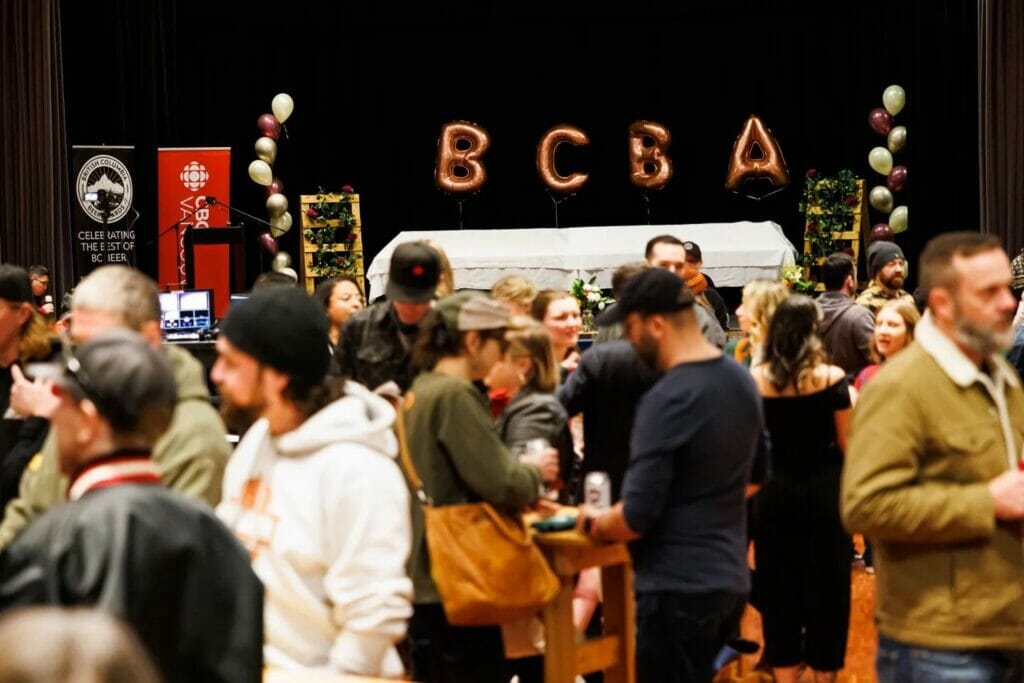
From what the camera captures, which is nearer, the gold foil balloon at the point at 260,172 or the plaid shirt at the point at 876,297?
the plaid shirt at the point at 876,297

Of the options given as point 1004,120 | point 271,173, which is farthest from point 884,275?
point 271,173

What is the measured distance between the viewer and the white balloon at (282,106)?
17500 mm

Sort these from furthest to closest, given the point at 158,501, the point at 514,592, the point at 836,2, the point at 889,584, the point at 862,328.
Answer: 1. the point at 836,2
2. the point at 862,328
3. the point at 514,592
4. the point at 889,584
5. the point at 158,501

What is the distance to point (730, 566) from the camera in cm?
389

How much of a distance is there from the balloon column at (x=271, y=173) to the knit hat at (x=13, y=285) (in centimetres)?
1176

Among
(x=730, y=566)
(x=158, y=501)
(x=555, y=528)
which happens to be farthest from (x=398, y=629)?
(x=555, y=528)

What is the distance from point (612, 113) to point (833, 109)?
8.72ft

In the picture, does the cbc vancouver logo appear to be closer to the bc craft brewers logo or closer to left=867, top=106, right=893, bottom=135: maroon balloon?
the bc craft brewers logo

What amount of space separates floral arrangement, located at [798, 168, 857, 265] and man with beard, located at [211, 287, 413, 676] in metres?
13.3

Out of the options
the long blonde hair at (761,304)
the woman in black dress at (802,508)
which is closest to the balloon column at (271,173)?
the long blonde hair at (761,304)

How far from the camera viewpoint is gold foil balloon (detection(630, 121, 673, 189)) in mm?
17844

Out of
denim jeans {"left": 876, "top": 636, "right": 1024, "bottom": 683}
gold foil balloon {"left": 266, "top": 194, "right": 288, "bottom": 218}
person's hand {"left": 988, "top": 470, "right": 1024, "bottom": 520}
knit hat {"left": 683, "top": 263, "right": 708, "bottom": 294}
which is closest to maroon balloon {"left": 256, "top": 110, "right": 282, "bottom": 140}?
gold foil balloon {"left": 266, "top": 194, "right": 288, "bottom": 218}

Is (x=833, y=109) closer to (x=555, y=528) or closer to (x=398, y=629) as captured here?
(x=555, y=528)

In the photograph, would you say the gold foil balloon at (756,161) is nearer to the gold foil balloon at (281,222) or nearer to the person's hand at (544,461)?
the gold foil balloon at (281,222)
